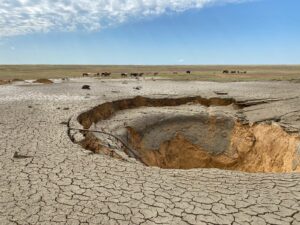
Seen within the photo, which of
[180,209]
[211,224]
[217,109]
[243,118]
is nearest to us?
[211,224]

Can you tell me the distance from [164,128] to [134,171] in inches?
254

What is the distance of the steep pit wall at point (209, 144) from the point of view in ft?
36.1

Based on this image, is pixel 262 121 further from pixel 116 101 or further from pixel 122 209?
pixel 122 209

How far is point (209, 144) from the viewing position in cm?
1259

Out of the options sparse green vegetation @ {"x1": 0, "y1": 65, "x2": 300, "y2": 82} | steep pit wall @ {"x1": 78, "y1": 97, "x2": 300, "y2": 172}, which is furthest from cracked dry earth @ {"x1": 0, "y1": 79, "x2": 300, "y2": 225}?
sparse green vegetation @ {"x1": 0, "y1": 65, "x2": 300, "y2": 82}

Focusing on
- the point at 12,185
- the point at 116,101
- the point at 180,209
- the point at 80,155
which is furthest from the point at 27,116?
the point at 180,209

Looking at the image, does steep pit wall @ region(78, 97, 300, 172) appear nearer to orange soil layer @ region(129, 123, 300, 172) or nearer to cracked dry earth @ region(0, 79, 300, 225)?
orange soil layer @ region(129, 123, 300, 172)

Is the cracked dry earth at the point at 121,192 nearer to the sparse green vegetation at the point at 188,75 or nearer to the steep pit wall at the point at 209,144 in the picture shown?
the steep pit wall at the point at 209,144

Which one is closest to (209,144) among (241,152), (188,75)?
(241,152)

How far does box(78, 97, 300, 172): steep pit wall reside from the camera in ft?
36.1

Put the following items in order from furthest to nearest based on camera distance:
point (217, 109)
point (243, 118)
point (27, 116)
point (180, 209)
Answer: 1. point (217, 109)
2. point (243, 118)
3. point (27, 116)
4. point (180, 209)

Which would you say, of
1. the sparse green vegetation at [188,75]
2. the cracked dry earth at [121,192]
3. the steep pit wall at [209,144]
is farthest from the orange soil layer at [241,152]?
the sparse green vegetation at [188,75]

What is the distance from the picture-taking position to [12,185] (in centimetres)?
515

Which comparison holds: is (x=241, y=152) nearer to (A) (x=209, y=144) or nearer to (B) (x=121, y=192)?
(A) (x=209, y=144)
